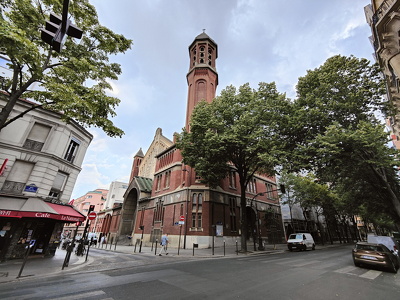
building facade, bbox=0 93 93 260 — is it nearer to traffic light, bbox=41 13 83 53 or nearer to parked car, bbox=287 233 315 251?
traffic light, bbox=41 13 83 53

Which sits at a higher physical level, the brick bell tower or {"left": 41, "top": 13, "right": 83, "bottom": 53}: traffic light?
the brick bell tower

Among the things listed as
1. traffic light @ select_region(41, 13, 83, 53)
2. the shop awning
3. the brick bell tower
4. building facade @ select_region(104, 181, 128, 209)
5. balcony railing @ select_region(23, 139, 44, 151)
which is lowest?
the shop awning

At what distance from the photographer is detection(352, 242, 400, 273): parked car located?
9414 millimetres

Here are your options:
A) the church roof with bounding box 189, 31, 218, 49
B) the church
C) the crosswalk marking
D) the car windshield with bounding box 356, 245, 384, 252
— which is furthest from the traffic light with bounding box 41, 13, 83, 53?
the church roof with bounding box 189, 31, 218, 49

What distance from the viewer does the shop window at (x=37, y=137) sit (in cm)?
1319

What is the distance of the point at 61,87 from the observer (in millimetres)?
8023

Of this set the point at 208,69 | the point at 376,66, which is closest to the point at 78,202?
the point at 208,69

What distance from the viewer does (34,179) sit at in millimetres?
12602

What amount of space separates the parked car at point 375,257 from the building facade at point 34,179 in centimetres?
1791

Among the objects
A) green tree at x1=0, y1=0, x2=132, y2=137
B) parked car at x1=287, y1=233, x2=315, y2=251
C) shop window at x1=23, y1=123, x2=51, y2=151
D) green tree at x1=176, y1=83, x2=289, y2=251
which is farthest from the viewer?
parked car at x1=287, y1=233, x2=315, y2=251

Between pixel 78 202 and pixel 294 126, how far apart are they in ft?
328

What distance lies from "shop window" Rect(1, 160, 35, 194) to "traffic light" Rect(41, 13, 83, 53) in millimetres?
12378

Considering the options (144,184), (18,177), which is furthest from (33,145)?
(144,184)

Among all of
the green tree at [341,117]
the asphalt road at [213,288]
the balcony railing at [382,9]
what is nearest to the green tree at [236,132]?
the green tree at [341,117]
